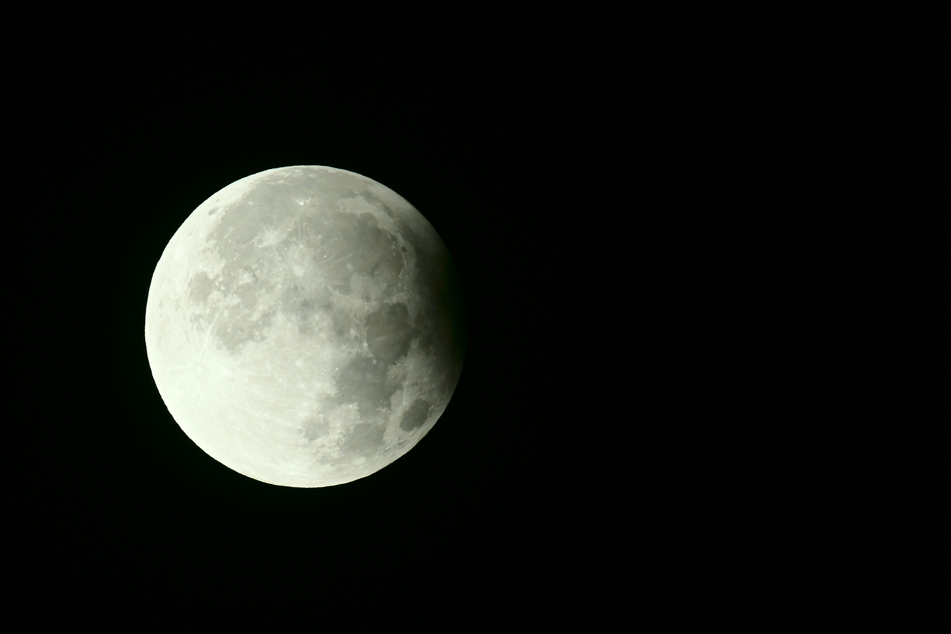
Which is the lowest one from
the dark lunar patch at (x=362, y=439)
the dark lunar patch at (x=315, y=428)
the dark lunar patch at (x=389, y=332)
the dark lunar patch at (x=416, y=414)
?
the dark lunar patch at (x=362, y=439)

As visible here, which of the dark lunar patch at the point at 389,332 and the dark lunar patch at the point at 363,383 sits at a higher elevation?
the dark lunar patch at the point at 389,332

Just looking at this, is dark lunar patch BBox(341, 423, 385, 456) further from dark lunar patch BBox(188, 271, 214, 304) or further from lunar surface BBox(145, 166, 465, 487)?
dark lunar patch BBox(188, 271, 214, 304)

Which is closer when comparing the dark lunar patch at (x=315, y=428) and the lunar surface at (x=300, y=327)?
the lunar surface at (x=300, y=327)

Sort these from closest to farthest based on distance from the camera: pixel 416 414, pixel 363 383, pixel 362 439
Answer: pixel 363 383 → pixel 362 439 → pixel 416 414

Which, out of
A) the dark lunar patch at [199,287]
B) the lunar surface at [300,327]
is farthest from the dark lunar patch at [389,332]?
the dark lunar patch at [199,287]

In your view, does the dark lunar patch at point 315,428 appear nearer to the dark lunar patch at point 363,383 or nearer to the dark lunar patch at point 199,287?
the dark lunar patch at point 363,383

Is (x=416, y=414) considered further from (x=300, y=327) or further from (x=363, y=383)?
(x=300, y=327)

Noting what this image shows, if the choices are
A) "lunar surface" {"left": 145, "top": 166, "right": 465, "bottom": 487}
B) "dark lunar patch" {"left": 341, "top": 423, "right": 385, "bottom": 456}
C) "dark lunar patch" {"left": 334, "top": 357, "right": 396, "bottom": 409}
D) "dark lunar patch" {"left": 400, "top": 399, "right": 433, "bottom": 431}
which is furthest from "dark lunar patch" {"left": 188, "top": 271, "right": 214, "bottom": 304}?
"dark lunar patch" {"left": 400, "top": 399, "right": 433, "bottom": 431}

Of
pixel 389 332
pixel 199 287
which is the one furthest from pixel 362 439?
pixel 199 287
